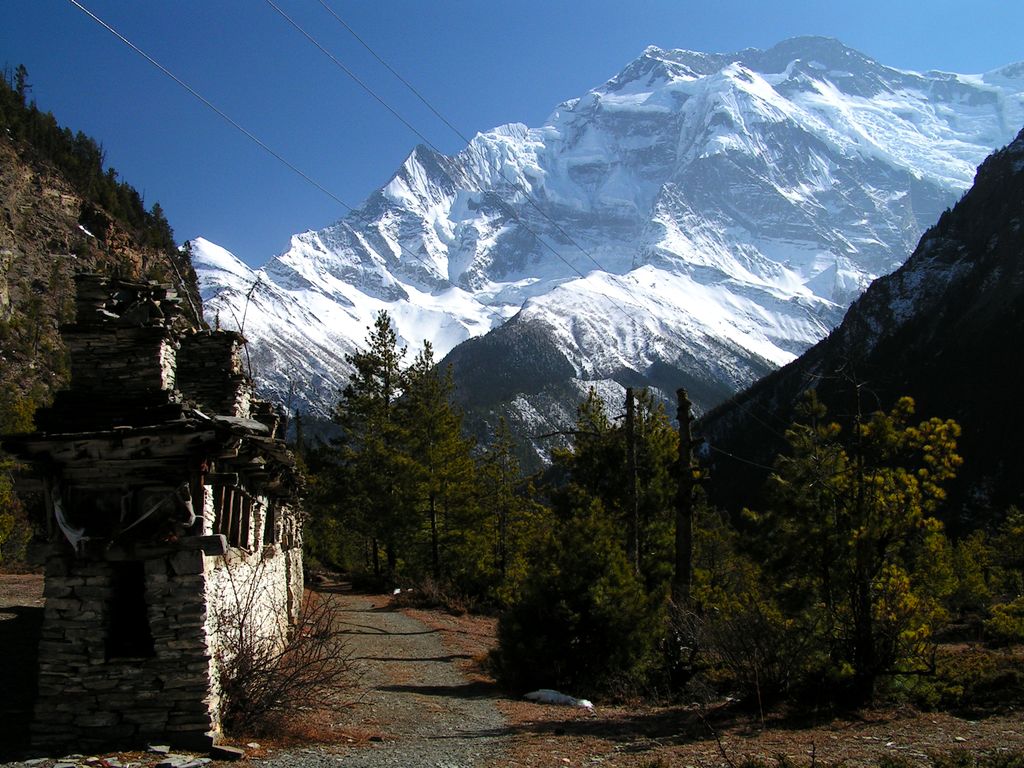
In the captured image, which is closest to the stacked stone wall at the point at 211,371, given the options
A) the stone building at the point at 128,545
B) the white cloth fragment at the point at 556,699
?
the stone building at the point at 128,545

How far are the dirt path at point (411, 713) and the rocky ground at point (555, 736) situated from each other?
25mm

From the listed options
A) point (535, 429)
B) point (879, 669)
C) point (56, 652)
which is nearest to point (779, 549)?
point (879, 669)

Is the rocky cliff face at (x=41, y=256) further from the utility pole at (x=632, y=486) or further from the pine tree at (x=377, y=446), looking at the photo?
the utility pole at (x=632, y=486)

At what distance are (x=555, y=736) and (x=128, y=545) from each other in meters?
6.20

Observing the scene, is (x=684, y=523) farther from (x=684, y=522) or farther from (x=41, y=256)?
(x=41, y=256)

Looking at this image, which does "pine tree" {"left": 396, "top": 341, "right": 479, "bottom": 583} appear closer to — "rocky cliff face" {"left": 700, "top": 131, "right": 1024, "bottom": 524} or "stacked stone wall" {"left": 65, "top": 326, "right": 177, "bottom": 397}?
"stacked stone wall" {"left": 65, "top": 326, "right": 177, "bottom": 397}

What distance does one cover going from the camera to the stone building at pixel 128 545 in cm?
945

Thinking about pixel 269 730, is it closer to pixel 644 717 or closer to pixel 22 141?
pixel 644 717

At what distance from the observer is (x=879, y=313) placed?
132 metres

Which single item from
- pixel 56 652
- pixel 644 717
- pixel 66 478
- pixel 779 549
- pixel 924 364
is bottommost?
pixel 644 717

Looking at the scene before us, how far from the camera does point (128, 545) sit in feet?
31.6

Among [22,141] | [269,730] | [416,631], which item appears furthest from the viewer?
[22,141]

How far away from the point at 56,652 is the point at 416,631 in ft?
46.1

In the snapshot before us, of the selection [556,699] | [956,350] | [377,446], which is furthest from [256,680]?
[956,350]
